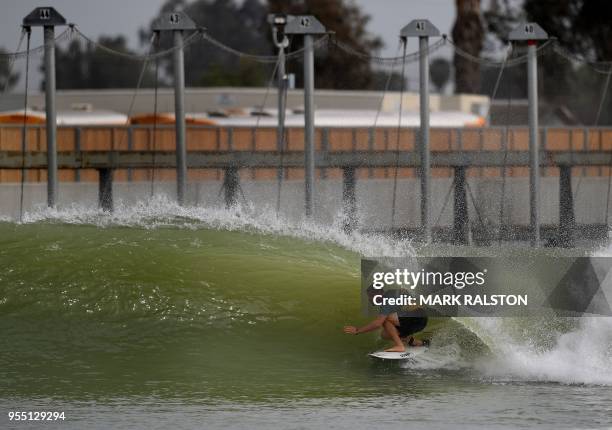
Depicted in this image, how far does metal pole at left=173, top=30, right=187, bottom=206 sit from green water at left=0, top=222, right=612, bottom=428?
4.24 m

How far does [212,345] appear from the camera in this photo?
50.6ft

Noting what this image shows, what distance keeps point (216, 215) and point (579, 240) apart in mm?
9012

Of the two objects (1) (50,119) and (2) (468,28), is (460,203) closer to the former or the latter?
(1) (50,119)

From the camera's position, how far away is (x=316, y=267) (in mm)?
19516

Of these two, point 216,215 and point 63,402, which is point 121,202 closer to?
point 216,215

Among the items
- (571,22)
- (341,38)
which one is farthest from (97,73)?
(571,22)

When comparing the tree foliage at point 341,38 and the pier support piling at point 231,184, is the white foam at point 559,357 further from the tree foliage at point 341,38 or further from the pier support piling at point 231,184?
the tree foliage at point 341,38

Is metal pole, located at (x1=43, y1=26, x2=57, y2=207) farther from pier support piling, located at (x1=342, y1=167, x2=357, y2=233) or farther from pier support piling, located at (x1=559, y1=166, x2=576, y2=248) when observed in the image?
pier support piling, located at (x1=559, y1=166, x2=576, y2=248)

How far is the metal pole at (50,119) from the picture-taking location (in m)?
25.0

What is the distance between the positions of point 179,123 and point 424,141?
4045mm

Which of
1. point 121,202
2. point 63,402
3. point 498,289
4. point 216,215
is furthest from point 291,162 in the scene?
point 63,402

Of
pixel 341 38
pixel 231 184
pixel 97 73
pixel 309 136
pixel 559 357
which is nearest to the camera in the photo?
pixel 559 357

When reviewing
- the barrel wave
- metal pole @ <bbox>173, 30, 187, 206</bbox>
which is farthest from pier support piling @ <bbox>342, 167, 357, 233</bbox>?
the barrel wave

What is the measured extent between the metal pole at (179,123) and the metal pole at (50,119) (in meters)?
1.98
